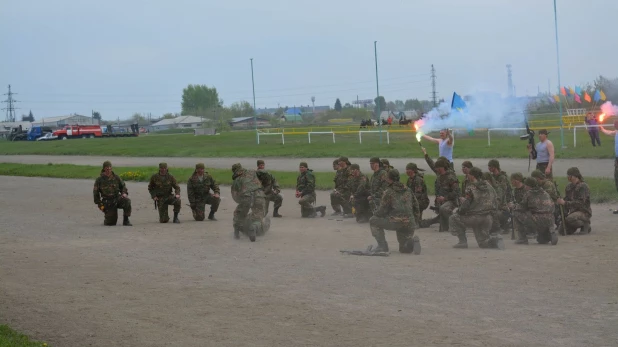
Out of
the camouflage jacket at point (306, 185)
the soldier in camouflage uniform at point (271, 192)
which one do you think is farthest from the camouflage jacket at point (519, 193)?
the soldier in camouflage uniform at point (271, 192)

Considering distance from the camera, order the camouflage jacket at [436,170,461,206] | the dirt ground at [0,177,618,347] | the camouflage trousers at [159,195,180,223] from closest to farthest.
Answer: the dirt ground at [0,177,618,347] → the camouflage jacket at [436,170,461,206] → the camouflage trousers at [159,195,180,223]

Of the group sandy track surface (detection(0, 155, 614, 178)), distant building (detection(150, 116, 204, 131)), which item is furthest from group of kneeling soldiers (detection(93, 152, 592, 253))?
distant building (detection(150, 116, 204, 131))

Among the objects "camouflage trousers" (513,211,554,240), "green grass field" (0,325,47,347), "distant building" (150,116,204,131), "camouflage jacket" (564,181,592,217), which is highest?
"distant building" (150,116,204,131)

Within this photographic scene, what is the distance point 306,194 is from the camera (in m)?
21.1

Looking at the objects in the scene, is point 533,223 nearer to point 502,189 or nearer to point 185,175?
point 502,189

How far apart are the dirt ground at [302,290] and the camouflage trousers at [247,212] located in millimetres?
344

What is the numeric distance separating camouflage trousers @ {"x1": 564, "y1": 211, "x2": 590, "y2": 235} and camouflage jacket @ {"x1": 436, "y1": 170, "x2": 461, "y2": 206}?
221 centimetres

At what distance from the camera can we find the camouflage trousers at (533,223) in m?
15.0

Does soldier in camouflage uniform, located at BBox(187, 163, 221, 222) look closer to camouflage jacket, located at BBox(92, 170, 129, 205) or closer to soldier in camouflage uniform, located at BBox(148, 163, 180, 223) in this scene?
soldier in camouflage uniform, located at BBox(148, 163, 180, 223)

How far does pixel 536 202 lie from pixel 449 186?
2.30 m

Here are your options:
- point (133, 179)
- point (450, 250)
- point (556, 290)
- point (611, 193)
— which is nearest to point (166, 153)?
point (133, 179)

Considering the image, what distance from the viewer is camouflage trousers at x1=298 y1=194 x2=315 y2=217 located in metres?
20.9

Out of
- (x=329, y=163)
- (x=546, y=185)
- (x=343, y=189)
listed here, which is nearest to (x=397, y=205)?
(x=546, y=185)

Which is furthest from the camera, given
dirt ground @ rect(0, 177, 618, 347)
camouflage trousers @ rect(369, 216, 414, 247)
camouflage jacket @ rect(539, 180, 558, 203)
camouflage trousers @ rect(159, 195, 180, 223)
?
camouflage trousers @ rect(159, 195, 180, 223)
